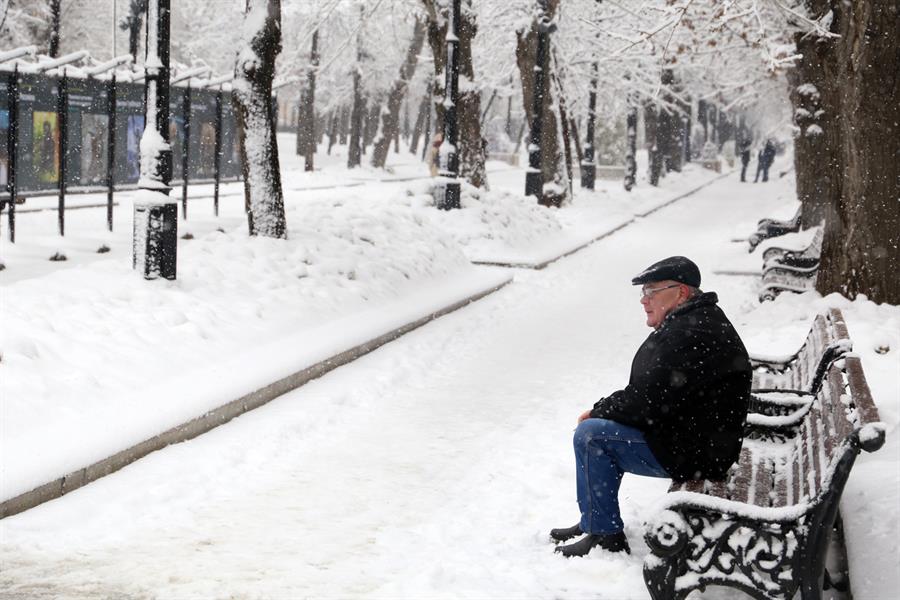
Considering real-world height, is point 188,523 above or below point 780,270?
below

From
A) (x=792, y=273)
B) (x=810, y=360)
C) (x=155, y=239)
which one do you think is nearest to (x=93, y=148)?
(x=155, y=239)

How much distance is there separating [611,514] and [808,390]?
156 centimetres

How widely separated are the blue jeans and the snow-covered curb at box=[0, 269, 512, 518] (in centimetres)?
307

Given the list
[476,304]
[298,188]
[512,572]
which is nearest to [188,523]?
[512,572]

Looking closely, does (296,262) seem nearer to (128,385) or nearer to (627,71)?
(128,385)

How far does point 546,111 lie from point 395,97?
2068 centimetres

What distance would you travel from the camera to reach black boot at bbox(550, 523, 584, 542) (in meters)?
5.25

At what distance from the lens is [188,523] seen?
5.60m

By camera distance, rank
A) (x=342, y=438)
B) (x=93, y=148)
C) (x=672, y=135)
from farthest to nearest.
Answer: (x=672, y=135) < (x=93, y=148) < (x=342, y=438)

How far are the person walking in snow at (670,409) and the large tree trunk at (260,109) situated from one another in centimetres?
777

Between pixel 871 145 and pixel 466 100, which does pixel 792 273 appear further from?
pixel 466 100

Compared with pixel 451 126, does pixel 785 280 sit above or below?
below

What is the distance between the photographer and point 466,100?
2186cm

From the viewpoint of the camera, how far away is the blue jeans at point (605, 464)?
484cm
